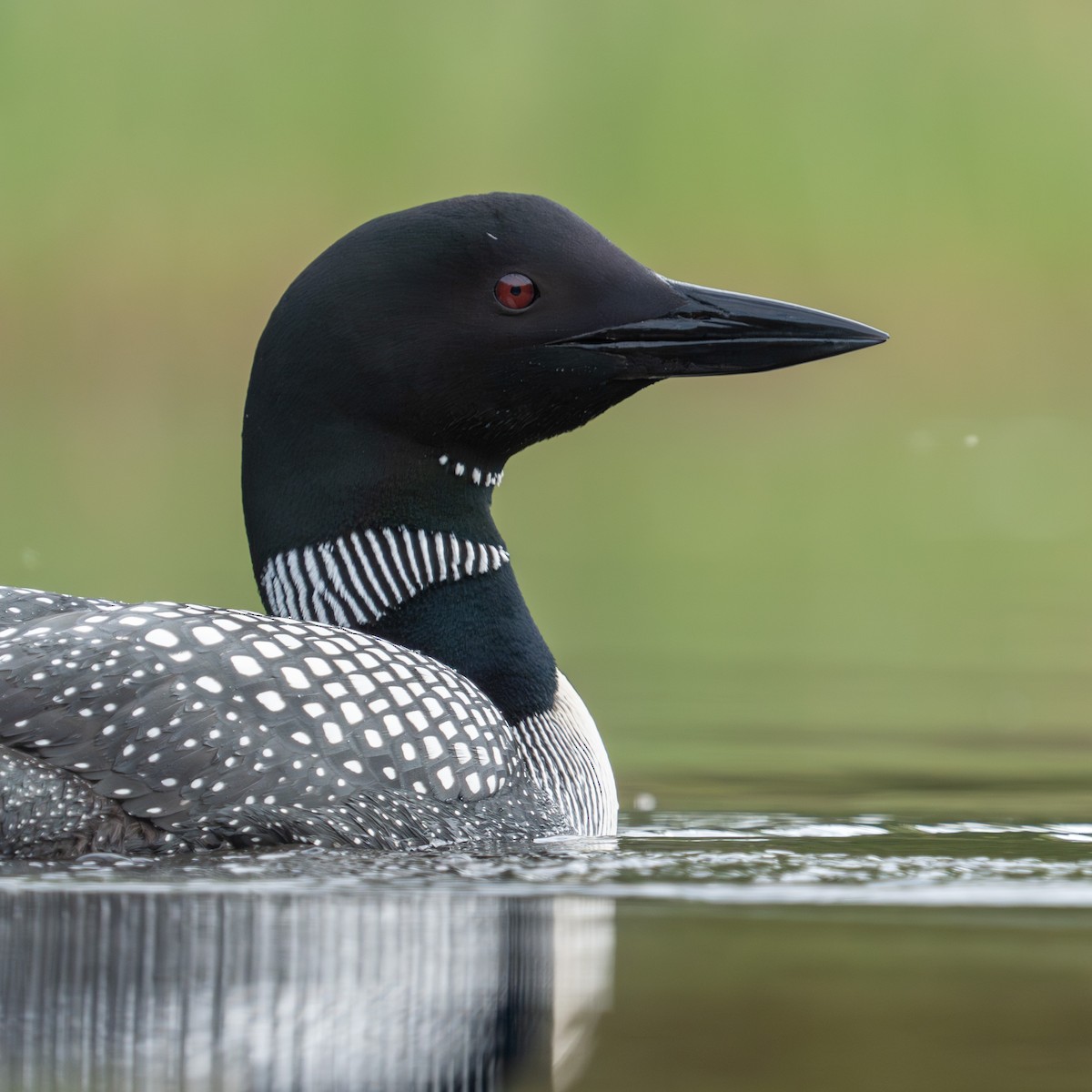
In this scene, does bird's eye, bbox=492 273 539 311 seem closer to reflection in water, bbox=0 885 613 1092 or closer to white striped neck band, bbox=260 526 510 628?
white striped neck band, bbox=260 526 510 628

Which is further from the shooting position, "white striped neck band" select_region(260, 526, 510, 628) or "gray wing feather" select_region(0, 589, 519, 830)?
"white striped neck band" select_region(260, 526, 510, 628)

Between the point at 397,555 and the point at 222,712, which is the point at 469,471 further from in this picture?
the point at 222,712

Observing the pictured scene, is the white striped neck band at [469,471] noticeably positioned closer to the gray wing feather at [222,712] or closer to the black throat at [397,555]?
the black throat at [397,555]

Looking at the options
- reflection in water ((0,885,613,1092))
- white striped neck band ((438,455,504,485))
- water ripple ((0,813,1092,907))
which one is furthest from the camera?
white striped neck band ((438,455,504,485))

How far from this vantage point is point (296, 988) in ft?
9.65

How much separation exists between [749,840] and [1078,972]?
124cm

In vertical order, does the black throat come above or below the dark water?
above

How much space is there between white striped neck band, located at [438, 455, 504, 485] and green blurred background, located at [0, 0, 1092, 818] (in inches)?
33.8

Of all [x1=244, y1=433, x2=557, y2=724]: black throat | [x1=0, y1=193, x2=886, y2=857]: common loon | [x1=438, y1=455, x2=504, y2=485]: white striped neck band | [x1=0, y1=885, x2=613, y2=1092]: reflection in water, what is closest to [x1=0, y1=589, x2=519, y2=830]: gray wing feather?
[x1=0, y1=193, x2=886, y2=857]: common loon

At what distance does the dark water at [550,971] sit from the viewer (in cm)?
264

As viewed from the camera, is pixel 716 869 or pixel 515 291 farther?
pixel 515 291

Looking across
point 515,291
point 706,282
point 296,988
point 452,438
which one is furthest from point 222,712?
point 706,282

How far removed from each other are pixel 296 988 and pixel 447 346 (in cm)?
178

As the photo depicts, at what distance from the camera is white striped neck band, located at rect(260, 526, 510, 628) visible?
4520 millimetres
